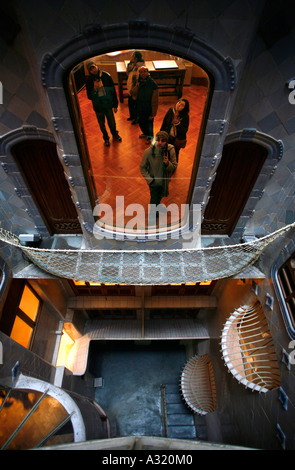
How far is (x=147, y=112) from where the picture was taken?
14.2 ft

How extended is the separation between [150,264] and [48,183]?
2405mm

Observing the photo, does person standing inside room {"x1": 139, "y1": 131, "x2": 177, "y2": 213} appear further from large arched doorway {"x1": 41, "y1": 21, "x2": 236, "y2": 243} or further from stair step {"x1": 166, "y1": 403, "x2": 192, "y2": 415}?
stair step {"x1": 166, "y1": 403, "x2": 192, "y2": 415}

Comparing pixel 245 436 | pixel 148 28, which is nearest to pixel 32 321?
pixel 245 436

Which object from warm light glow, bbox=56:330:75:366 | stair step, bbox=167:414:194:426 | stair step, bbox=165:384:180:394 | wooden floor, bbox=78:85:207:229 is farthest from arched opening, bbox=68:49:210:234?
stair step, bbox=167:414:194:426

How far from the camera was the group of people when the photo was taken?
4.16m

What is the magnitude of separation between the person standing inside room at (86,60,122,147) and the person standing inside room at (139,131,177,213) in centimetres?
96

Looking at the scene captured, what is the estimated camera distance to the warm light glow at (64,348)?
8.35 metres

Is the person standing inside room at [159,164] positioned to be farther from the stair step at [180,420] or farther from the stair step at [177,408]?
the stair step at [180,420]

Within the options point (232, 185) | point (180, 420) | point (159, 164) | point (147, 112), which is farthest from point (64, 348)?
point (147, 112)

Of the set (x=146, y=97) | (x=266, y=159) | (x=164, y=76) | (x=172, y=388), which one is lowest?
(x=172, y=388)

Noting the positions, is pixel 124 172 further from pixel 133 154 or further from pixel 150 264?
pixel 150 264

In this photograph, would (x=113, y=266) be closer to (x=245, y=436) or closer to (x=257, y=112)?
(x=257, y=112)

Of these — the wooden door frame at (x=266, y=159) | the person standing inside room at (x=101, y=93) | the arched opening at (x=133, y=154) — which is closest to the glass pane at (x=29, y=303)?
the arched opening at (x=133, y=154)

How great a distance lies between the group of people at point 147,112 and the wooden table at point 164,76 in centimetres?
47
